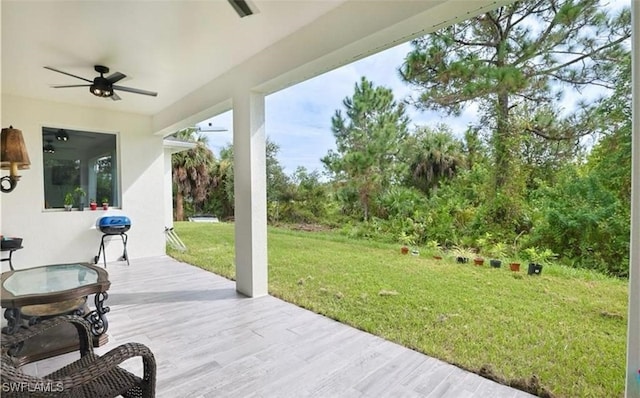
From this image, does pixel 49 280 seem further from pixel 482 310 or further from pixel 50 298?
pixel 482 310

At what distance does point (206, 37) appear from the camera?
303 centimetres

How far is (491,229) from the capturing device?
Answer: 15.5 feet

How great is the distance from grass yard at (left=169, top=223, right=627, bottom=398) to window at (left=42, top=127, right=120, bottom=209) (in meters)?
2.10

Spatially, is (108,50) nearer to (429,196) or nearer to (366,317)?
(366,317)

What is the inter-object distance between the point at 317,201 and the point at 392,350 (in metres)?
6.22

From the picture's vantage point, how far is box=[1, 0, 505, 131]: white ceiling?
2.43m

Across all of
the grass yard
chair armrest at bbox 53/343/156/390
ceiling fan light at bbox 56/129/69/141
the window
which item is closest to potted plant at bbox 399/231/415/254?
the grass yard

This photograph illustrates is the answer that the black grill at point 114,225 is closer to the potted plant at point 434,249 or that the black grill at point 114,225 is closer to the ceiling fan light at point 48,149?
the ceiling fan light at point 48,149

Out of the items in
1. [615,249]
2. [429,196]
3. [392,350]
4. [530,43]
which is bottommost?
[392,350]

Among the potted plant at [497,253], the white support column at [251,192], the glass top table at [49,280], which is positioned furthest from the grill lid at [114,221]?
the potted plant at [497,253]

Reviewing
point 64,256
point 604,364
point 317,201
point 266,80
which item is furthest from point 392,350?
point 317,201

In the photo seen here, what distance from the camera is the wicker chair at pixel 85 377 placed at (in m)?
1.10

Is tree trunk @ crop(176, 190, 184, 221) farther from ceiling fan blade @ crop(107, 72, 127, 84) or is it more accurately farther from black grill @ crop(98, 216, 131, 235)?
ceiling fan blade @ crop(107, 72, 127, 84)

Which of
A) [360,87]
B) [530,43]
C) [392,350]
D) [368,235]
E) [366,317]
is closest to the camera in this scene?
[392,350]
